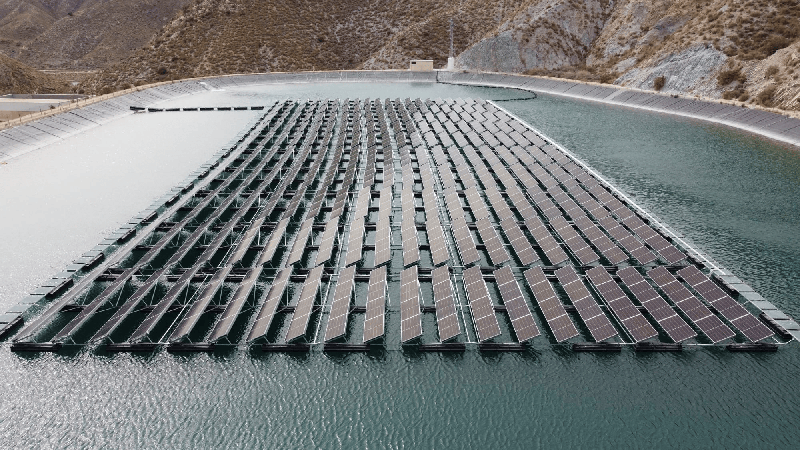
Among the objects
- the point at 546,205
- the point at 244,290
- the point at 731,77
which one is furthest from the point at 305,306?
the point at 731,77

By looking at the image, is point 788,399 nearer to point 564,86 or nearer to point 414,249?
point 414,249

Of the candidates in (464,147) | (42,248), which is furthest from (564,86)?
(42,248)

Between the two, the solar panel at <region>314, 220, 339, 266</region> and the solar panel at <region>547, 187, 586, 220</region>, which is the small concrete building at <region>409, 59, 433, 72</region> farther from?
the solar panel at <region>314, 220, 339, 266</region>

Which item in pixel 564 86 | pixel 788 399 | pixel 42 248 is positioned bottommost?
pixel 788 399

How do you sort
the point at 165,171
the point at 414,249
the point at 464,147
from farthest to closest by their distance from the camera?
the point at 464,147 → the point at 165,171 → the point at 414,249

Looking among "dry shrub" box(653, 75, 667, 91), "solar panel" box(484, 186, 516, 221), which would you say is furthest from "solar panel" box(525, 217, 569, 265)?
"dry shrub" box(653, 75, 667, 91)

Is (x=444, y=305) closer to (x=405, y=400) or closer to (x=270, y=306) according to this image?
(x=405, y=400)
